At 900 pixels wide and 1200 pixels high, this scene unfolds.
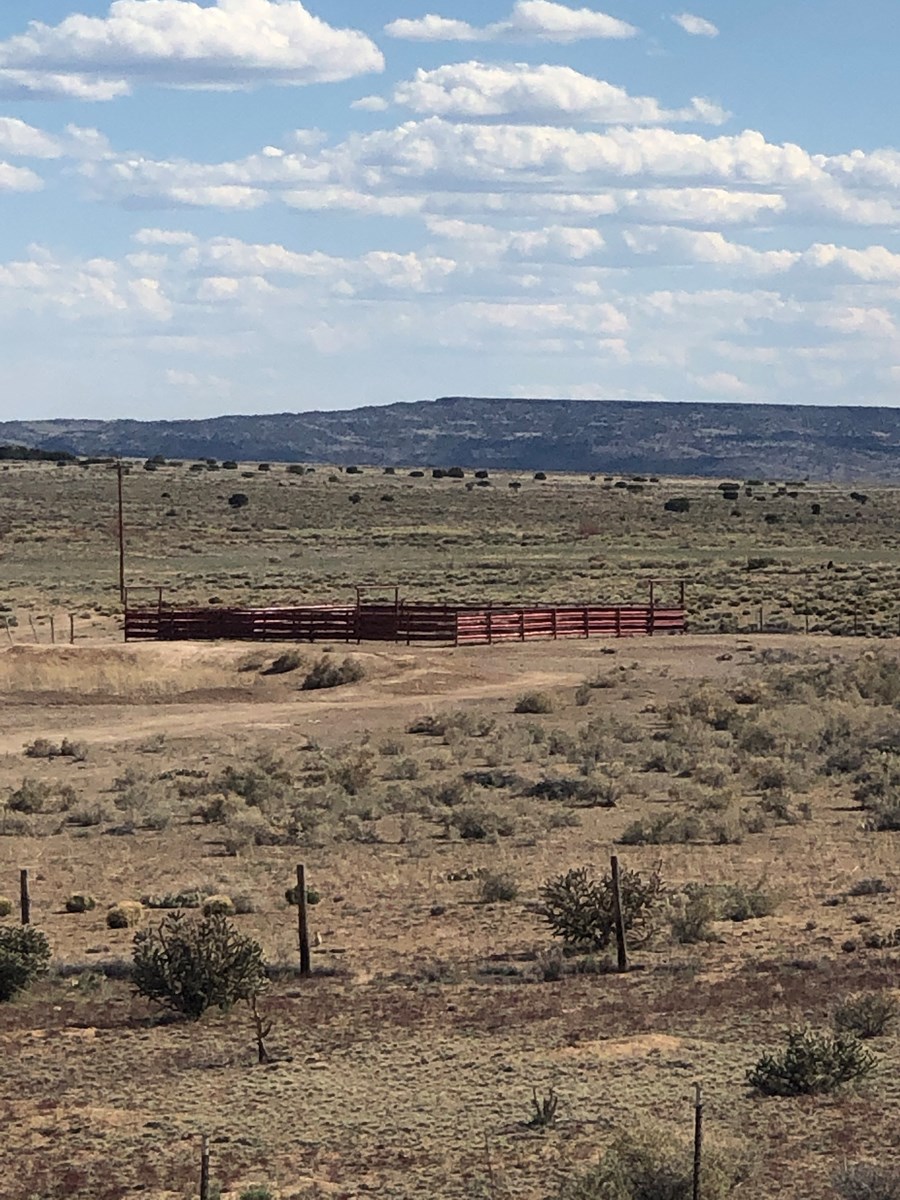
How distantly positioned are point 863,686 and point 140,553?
4634 centimetres

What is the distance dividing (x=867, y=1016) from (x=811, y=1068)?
5.19ft

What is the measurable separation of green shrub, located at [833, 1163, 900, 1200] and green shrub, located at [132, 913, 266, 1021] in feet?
19.8

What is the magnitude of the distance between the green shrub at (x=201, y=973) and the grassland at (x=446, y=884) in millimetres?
256

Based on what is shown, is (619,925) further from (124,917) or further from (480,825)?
(480,825)

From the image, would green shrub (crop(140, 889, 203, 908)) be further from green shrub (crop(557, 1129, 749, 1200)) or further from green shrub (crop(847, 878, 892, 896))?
green shrub (crop(557, 1129, 749, 1200))

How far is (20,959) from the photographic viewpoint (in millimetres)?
16375

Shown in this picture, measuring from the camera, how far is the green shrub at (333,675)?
136 feet

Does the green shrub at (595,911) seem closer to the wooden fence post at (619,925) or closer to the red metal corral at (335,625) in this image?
the wooden fence post at (619,925)

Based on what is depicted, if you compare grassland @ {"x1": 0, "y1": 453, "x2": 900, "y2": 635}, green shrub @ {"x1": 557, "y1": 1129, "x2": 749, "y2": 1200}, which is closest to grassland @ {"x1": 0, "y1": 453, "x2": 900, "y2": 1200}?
green shrub @ {"x1": 557, "y1": 1129, "x2": 749, "y2": 1200}

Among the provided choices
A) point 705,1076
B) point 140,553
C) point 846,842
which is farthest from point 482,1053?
point 140,553

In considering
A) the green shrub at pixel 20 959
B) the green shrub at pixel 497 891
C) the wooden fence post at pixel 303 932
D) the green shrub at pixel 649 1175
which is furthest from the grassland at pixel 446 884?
the green shrub at pixel 649 1175

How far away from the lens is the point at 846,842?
23.5m

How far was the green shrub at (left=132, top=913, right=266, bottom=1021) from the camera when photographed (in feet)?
51.1

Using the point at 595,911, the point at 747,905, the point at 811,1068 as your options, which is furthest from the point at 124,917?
the point at 811,1068
